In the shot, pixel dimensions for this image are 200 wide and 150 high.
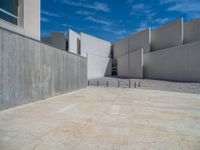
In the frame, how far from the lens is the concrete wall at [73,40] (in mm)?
29469

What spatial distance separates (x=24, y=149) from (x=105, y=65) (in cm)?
3952

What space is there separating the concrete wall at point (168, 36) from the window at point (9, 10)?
28526mm

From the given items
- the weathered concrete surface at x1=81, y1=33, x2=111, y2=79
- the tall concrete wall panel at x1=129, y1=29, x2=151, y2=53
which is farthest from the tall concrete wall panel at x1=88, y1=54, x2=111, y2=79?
the tall concrete wall panel at x1=129, y1=29, x2=151, y2=53

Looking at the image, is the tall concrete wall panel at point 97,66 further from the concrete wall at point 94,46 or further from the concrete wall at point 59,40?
the concrete wall at point 59,40

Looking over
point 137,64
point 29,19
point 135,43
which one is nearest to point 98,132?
point 29,19

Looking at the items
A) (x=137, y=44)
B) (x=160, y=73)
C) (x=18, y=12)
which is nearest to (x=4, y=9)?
(x=18, y=12)

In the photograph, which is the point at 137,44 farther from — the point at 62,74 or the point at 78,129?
the point at 78,129

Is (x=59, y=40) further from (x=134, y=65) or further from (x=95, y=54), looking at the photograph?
(x=134, y=65)

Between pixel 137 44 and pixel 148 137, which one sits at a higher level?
pixel 137 44

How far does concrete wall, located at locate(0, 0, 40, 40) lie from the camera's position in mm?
8410

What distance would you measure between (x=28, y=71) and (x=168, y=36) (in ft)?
101

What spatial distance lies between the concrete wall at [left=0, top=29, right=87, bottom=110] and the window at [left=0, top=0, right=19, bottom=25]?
7.01ft

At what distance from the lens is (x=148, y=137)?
3182mm

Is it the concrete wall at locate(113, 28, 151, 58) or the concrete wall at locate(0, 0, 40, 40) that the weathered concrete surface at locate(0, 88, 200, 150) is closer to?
the concrete wall at locate(0, 0, 40, 40)
